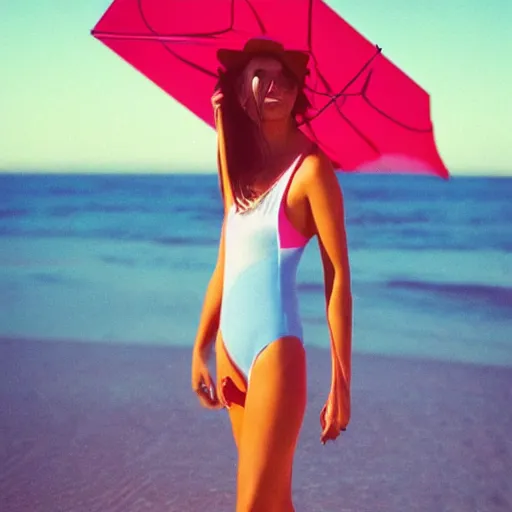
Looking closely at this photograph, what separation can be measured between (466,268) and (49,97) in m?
2.22

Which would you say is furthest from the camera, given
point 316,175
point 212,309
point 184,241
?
point 184,241

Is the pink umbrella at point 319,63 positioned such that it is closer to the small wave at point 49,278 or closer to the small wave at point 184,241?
the small wave at point 49,278

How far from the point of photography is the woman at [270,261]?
1628mm

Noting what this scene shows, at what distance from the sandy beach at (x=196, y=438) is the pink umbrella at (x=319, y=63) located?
1112 mm

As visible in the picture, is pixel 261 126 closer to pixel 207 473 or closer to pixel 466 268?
pixel 207 473

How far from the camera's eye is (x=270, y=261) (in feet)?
5.45

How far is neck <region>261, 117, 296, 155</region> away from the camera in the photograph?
5.61ft

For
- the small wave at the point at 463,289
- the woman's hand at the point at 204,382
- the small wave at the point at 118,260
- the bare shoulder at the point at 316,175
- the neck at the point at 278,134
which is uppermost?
the neck at the point at 278,134

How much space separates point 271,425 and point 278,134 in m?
0.60

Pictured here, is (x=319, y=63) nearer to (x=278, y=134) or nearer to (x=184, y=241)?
(x=278, y=134)

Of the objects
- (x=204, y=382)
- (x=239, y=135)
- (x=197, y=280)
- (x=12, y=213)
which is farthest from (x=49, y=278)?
(x=239, y=135)

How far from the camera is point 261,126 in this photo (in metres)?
1.72

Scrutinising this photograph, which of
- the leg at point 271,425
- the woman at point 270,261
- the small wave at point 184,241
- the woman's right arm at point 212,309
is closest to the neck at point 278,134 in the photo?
the woman at point 270,261

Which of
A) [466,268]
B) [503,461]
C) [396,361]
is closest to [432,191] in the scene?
[466,268]
